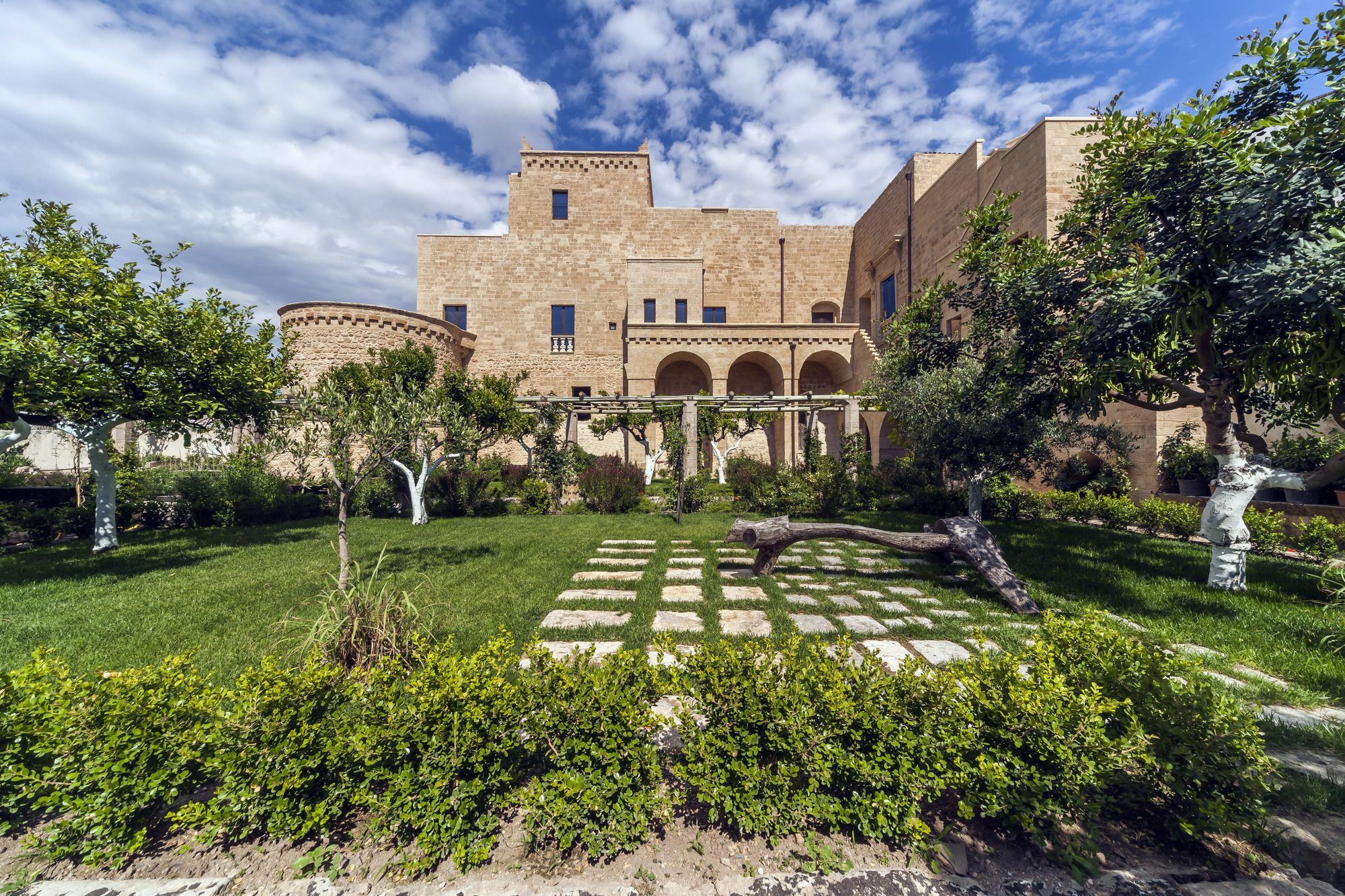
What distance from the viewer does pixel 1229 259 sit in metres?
3.95

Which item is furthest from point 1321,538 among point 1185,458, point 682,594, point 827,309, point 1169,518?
point 827,309

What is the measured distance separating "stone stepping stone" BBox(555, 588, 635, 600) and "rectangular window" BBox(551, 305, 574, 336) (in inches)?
711

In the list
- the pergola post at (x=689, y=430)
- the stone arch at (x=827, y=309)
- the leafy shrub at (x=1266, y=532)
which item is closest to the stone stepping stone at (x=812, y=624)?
the leafy shrub at (x=1266, y=532)

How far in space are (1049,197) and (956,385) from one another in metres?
7.60

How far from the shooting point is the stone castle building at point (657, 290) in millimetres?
18172

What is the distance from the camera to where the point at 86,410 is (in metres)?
6.36

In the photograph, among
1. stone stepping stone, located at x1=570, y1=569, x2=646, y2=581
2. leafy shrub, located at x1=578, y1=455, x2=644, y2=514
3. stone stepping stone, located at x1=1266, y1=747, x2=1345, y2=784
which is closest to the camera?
stone stepping stone, located at x1=1266, y1=747, x2=1345, y2=784

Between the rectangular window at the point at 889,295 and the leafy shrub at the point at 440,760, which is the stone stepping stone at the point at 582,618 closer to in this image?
the leafy shrub at the point at 440,760

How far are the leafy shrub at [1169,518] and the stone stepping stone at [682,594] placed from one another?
9.17m

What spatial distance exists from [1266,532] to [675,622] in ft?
31.1

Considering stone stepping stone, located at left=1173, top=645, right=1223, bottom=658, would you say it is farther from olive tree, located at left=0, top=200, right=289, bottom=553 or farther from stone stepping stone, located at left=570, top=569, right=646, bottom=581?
olive tree, located at left=0, top=200, right=289, bottom=553

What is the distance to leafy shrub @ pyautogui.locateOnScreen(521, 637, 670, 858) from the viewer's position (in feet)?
5.81

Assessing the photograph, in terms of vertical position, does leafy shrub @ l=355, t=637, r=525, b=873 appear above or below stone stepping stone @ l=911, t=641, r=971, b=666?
above

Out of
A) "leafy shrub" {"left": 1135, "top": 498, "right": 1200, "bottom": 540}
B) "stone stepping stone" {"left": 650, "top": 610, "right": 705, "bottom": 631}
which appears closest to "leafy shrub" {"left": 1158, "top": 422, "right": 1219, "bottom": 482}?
"leafy shrub" {"left": 1135, "top": 498, "right": 1200, "bottom": 540}
